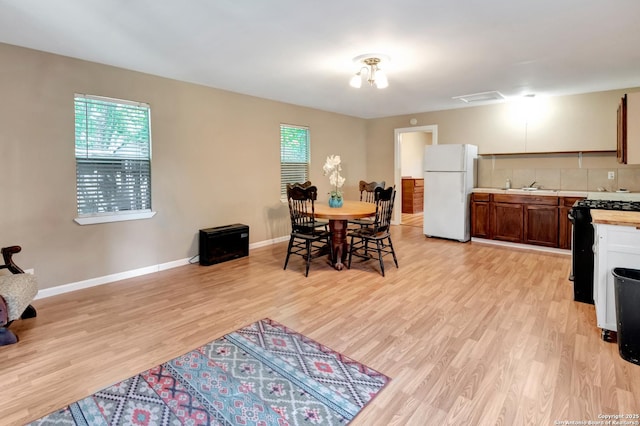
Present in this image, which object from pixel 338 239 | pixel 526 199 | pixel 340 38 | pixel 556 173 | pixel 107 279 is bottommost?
pixel 107 279

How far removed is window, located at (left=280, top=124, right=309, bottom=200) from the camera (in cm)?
568

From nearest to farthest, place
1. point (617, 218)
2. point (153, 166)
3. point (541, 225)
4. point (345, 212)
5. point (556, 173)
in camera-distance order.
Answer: point (617, 218), point (345, 212), point (153, 166), point (541, 225), point (556, 173)

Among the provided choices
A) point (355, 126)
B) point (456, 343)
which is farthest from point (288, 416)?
point (355, 126)

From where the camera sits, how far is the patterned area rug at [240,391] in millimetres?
1684

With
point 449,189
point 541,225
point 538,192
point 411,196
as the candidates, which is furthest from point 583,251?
point 411,196

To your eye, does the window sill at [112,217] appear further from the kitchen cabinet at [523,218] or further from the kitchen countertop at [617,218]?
the kitchen cabinet at [523,218]

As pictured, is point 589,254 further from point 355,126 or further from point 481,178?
point 355,126

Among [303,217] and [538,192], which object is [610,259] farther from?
[538,192]

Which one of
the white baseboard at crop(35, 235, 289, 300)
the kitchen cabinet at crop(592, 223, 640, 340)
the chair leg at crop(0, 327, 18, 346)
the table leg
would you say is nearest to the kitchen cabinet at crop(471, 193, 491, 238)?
the table leg

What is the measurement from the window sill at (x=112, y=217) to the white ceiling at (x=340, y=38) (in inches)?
63.2

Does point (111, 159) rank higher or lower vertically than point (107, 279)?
higher

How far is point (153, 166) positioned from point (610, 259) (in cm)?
438

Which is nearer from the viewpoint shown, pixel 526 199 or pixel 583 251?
pixel 583 251

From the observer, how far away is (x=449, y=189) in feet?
18.5
